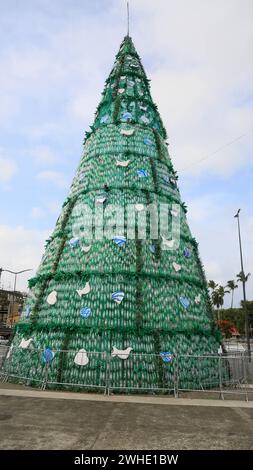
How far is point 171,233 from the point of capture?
425 inches

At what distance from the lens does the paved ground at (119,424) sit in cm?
478

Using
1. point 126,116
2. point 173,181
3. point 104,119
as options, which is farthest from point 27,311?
point 126,116

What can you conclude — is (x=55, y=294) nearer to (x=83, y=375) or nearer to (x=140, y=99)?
(x=83, y=375)

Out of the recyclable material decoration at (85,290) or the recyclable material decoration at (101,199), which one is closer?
the recyclable material decoration at (85,290)

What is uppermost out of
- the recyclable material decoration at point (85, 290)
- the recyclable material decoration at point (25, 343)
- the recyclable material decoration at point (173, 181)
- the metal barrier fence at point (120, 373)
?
the recyclable material decoration at point (173, 181)

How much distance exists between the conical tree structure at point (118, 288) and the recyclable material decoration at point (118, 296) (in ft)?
0.09

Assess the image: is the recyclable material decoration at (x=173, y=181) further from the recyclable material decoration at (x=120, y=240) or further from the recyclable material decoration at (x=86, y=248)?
the recyclable material decoration at (x=86, y=248)

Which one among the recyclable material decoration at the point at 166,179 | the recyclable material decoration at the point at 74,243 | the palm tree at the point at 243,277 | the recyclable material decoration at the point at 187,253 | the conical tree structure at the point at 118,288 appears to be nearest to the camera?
the conical tree structure at the point at 118,288

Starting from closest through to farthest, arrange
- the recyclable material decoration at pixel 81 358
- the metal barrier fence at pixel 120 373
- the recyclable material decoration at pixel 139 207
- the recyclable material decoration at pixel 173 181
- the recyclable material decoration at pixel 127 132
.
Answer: the metal barrier fence at pixel 120 373, the recyclable material decoration at pixel 81 358, the recyclable material decoration at pixel 139 207, the recyclable material decoration at pixel 127 132, the recyclable material decoration at pixel 173 181

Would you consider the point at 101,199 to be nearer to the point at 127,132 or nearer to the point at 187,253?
the point at 127,132

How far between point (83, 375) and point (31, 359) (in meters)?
1.74

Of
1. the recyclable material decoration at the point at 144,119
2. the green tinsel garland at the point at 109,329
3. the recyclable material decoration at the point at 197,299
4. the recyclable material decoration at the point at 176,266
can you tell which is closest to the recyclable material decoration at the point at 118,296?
the green tinsel garland at the point at 109,329

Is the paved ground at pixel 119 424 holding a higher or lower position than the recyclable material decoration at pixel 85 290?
lower
